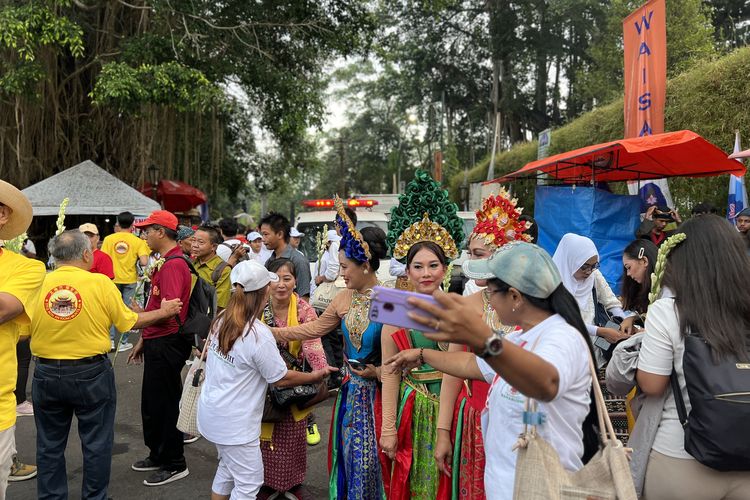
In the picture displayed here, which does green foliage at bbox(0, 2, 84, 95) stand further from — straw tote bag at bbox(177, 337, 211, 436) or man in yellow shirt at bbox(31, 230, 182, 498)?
straw tote bag at bbox(177, 337, 211, 436)

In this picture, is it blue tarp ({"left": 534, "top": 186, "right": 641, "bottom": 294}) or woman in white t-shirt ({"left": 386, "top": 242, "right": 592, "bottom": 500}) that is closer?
woman in white t-shirt ({"left": 386, "top": 242, "right": 592, "bottom": 500})

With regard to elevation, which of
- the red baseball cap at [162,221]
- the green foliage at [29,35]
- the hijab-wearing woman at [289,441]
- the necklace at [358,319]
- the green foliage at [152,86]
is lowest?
the hijab-wearing woman at [289,441]

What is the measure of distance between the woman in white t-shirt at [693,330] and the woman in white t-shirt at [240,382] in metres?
1.91

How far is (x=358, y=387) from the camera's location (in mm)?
3082

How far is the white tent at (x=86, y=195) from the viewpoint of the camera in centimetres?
1012

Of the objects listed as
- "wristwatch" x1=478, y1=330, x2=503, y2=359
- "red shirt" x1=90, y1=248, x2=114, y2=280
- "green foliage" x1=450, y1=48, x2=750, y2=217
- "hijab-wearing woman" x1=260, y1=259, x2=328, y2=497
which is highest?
"green foliage" x1=450, y1=48, x2=750, y2=217

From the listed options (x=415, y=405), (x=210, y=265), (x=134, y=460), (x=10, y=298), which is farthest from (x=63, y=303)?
(x=210, y=265)

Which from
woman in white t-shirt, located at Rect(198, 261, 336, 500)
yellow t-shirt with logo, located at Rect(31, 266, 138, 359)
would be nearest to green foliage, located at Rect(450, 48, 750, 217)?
woman in white t-shirt, located at Rect(198, 261, 336, 500)

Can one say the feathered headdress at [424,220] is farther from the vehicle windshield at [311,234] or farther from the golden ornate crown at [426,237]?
the vehicle windshield at [311,234]

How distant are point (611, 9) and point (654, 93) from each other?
55.1ft

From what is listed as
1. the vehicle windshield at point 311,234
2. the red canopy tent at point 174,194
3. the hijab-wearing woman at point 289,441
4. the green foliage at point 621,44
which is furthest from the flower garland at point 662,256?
the green foliage at point 621,44

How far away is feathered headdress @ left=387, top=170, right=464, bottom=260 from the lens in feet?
10.2

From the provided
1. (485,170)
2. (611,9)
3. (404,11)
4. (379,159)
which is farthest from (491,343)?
(379,159)

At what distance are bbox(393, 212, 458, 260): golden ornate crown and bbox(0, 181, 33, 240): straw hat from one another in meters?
1.97
